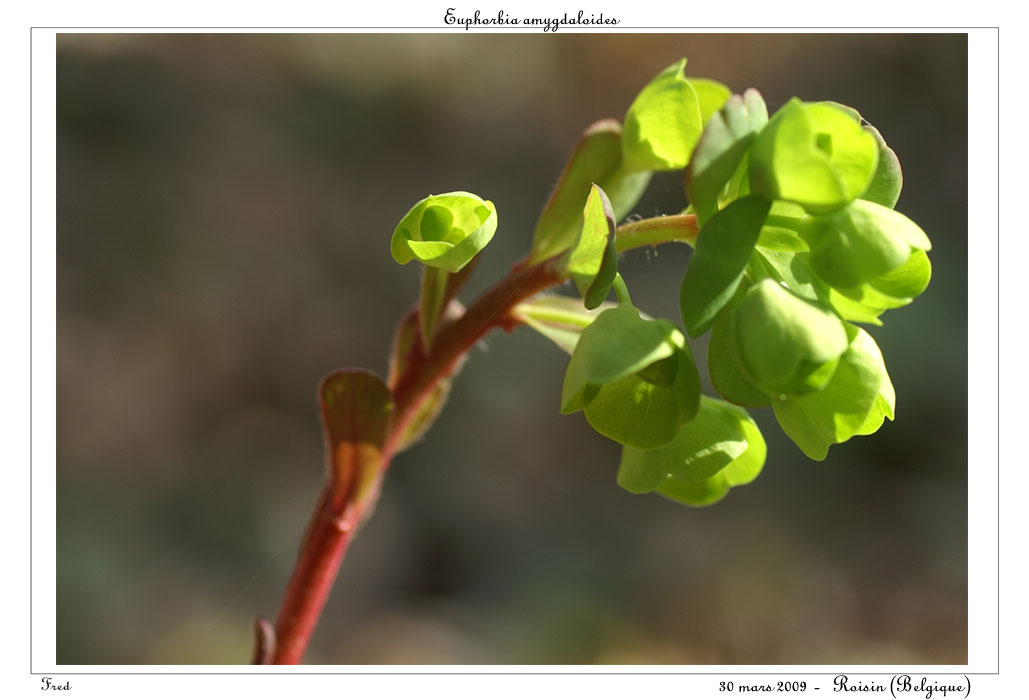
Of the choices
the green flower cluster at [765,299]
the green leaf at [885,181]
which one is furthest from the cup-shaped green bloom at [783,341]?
the green leaf at [885,181]

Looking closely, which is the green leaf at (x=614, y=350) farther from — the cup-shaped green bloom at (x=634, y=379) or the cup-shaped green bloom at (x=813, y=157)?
the cup-shaped green bloom at (x=813, y=157)

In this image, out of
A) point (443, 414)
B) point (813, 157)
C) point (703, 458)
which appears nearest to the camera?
point (813, 157)

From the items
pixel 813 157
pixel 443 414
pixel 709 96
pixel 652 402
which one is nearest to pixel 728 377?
pixel 652 402

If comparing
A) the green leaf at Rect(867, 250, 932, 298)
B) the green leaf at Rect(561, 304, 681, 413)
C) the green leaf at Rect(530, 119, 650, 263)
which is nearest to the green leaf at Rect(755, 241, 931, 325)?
the green leaf at Rect(867, 250, 932, 298)

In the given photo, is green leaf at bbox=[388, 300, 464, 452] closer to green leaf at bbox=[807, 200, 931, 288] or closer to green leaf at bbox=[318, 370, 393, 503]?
green leaf at bbox=[318, 370, 393, 503]

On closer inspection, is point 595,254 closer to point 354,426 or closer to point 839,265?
point 839,265
